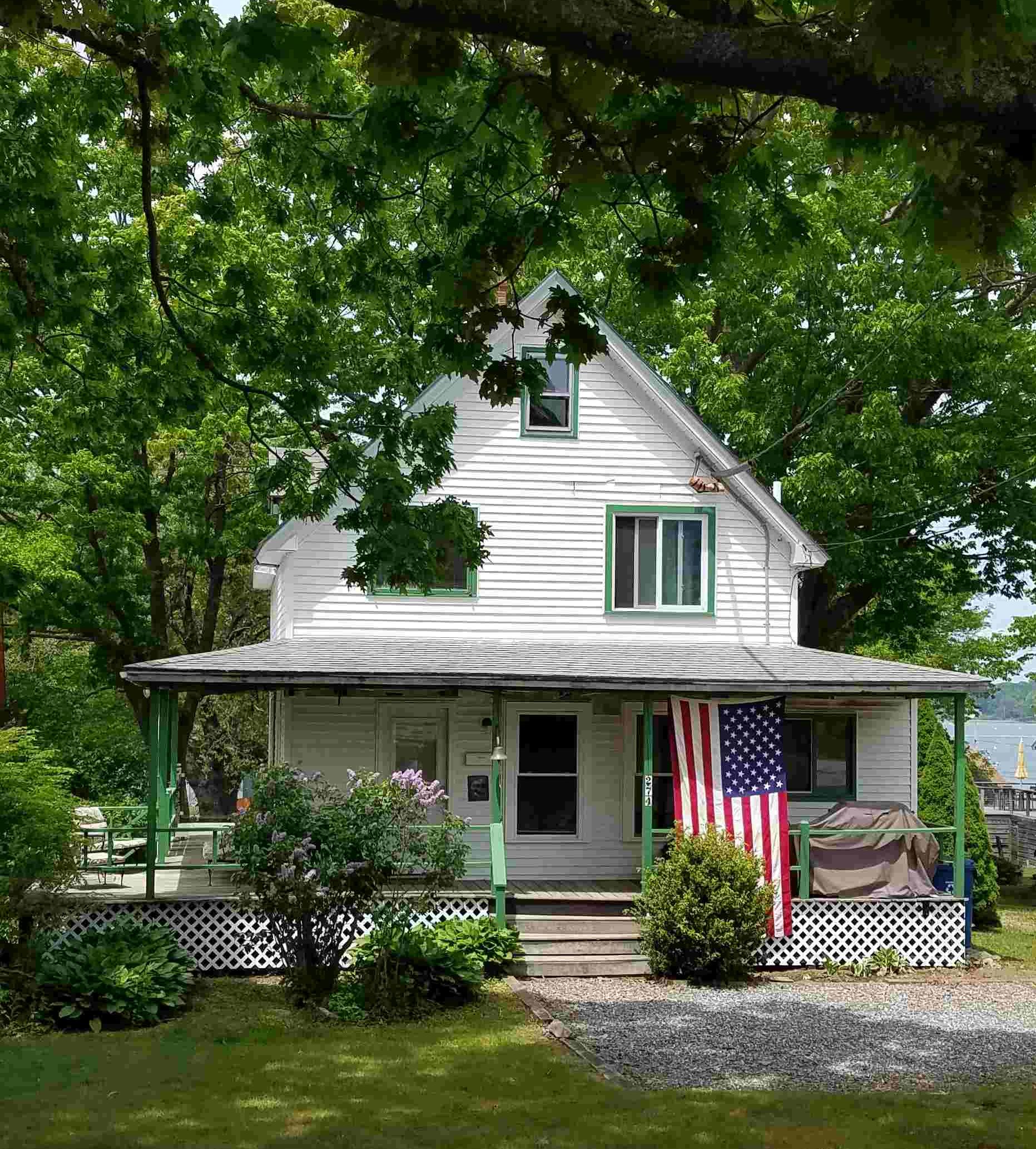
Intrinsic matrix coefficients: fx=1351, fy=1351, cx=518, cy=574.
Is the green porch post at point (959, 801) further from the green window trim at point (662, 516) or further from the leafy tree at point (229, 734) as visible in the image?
the leafy tree at point (229, 734)

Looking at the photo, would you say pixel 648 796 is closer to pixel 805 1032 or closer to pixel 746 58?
pixel 805 1032

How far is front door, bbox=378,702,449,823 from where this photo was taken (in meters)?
19.4

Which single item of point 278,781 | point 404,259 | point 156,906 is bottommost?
point 156,906

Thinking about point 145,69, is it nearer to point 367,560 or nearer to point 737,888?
point 367,560

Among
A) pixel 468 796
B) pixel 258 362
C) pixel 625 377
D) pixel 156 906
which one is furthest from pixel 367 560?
pixel 625 377

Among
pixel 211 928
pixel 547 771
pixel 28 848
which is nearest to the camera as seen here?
pixel 28 848

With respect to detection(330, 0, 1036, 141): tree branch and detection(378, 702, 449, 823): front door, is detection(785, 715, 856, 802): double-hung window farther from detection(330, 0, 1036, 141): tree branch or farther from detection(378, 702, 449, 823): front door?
detection(330, 0, 1036, 141): tree branch

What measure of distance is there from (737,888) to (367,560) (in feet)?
23.9

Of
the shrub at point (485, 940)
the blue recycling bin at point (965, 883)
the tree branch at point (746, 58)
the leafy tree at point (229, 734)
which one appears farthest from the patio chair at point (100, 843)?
the leafy tree at point (229, 734)

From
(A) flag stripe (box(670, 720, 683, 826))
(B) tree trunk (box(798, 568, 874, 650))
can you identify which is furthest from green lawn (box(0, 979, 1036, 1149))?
(B) tree trunk (box(798, 568, 874, 650))

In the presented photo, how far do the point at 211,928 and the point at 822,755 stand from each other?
9486mm

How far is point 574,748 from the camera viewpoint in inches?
783

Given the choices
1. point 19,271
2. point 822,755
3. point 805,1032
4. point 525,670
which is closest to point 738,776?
point 525,670

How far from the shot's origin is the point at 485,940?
1581cm
